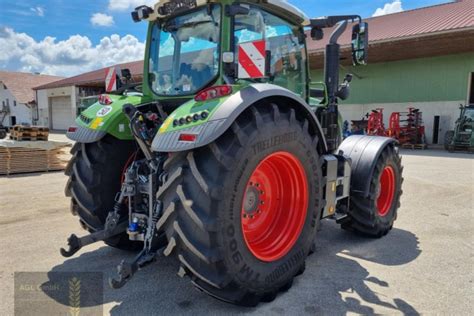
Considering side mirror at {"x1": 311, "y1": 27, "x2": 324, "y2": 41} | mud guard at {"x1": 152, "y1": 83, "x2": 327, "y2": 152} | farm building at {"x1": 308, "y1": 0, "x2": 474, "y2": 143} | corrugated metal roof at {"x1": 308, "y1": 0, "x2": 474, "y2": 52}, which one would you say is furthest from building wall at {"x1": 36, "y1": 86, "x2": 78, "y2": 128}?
mud guard at {"x1": 152, "y1": 83, "x2": 327, "y2": 152}

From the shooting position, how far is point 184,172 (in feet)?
7.92

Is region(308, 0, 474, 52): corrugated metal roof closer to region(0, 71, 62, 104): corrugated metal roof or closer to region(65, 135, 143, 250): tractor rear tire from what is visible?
region(65, 135, 143, 250): tractor rear tire

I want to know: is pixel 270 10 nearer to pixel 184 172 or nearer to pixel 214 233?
pixel 184 172

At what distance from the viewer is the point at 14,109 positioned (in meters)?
39.6

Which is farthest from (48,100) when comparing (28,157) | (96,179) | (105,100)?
(96,179)

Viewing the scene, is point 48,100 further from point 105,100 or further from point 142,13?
point 142,13

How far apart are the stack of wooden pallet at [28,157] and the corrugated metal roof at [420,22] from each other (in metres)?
11.8

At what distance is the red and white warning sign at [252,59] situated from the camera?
8.16 feet

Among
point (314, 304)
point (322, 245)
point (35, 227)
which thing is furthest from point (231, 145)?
Result: point (35, 227)

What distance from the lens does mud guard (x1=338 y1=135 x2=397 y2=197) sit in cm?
398

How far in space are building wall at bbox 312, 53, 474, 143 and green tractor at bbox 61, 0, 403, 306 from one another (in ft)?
50.1

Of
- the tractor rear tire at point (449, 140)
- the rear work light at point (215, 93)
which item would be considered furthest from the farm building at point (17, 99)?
the rear work light at point (215, 93)

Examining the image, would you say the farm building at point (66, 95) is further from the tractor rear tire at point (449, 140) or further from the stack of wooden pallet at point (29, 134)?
the tractor rear tire at point (449, 140)

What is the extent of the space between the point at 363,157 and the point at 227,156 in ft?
7.47
